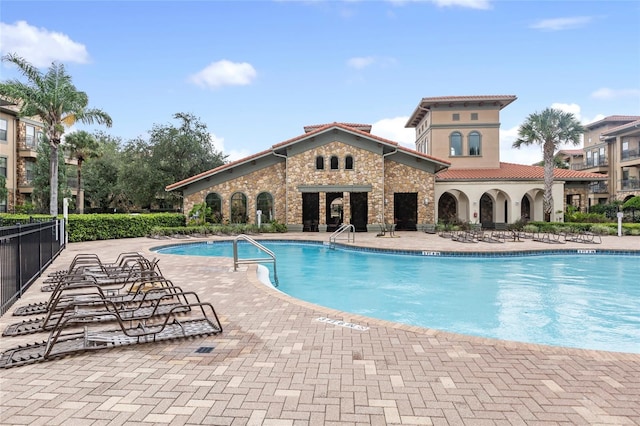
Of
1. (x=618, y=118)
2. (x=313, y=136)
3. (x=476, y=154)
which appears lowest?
(x=476, y=154)

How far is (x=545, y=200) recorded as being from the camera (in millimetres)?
25625

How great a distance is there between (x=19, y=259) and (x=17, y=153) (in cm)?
3144

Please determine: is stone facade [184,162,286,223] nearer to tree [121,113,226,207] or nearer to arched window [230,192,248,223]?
arched window [230,192,248,223]

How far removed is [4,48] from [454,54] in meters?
22.9

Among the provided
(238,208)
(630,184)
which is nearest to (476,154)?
(630,184)

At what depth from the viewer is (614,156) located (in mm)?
37938

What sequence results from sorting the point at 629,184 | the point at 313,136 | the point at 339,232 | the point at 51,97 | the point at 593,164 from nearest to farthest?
1. the point at 51,97
2. the point at 339,232
3. the point at 313,136
4. the point at 629,184
5. the point at 593,164

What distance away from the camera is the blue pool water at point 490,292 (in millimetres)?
7512

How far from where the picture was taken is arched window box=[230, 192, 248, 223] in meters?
25.7

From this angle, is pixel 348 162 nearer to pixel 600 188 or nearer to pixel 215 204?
pixel 215 204

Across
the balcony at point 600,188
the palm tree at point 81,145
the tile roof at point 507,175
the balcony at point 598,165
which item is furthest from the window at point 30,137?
the balcony at point 598,165

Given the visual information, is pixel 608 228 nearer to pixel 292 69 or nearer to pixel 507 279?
pixel 507 279

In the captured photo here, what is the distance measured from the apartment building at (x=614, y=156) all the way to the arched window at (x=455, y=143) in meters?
15.0

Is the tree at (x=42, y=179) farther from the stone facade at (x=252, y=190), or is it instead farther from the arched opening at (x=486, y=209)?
the arched opening at (x=486, y=209)
